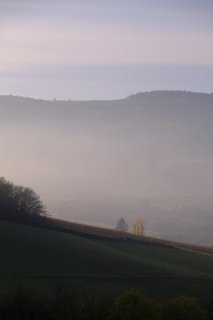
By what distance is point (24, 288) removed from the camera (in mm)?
35625

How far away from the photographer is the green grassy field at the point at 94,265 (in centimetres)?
4553

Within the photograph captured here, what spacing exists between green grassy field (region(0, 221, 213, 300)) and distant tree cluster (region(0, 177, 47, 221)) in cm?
415

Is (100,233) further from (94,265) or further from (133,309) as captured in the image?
(133,309)

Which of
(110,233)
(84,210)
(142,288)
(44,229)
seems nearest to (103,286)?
(142,288)

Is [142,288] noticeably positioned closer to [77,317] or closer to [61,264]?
→ [61,264]

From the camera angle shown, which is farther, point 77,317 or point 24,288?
point 24,288

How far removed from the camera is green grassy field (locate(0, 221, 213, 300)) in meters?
45.5

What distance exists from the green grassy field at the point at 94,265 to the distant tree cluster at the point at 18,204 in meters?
4.15

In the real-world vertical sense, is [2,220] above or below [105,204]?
below

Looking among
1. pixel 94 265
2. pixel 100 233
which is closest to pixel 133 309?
pixel 94 265

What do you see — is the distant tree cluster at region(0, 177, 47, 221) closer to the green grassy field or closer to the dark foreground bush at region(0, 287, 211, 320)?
the green grassy field

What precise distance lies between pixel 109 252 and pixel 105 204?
134 meters

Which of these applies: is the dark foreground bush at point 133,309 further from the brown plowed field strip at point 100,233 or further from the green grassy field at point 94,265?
the brown plowed field strip at point 100,233

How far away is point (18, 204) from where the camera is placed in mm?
69062
